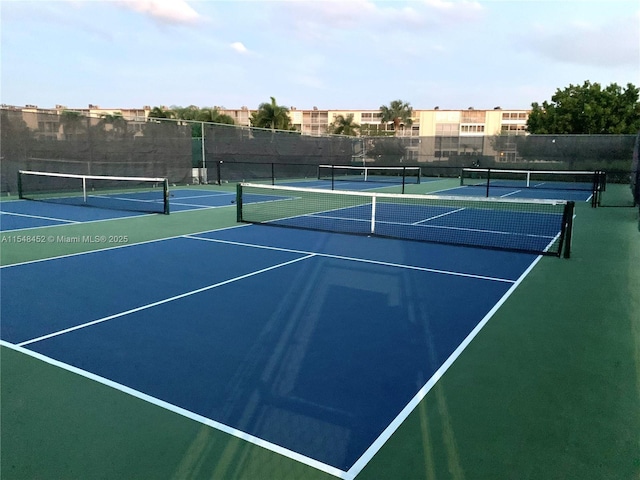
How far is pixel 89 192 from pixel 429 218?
12385 millimetres

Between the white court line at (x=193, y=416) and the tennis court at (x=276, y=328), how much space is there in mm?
12

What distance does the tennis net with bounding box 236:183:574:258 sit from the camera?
31.0ft

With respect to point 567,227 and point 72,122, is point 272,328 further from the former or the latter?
point 72,122

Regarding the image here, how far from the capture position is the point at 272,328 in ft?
16.1

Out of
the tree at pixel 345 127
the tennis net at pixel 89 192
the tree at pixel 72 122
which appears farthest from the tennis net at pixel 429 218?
the tree at pixel 345 127

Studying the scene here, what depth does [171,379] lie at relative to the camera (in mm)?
3830

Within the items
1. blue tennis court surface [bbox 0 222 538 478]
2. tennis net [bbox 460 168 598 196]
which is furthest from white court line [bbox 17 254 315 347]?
tennis net [bbox 460 168 598 196]

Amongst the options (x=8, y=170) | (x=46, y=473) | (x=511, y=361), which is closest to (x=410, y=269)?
(x=511, y=361)

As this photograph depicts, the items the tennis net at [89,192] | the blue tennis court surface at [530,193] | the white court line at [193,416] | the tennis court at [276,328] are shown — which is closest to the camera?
the white court line at [193,416]

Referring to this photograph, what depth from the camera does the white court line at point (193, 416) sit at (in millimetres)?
2826

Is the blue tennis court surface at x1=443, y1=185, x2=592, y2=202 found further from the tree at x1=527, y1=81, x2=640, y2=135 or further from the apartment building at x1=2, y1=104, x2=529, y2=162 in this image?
the tree at x1=527, y1=81, x2=640, y2=135

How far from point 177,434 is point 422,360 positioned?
2.04 meters

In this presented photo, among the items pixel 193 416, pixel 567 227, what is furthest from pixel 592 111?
pixel 193 416

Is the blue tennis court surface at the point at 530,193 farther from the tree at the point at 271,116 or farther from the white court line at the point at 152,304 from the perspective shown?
the tree at the point at 271,116
